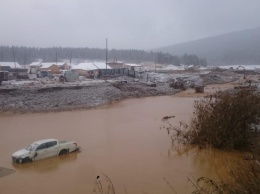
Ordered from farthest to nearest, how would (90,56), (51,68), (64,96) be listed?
(90,56), (51,68), (64,96)

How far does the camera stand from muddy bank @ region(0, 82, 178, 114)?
3145cm

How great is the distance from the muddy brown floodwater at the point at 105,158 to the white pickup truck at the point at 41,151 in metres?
0.30

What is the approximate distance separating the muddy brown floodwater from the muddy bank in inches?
158

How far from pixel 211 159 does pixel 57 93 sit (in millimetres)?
24704

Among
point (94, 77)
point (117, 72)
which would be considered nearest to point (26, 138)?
point (94, 77)

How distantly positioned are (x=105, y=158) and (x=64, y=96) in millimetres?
20695

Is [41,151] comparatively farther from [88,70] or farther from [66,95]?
[88,70]

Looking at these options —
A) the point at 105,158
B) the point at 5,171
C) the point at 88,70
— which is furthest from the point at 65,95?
the point at 88,70

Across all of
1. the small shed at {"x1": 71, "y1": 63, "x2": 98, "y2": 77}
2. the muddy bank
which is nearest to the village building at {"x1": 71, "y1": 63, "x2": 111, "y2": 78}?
the small shed at {"x1": 71, "y1": 63, "x2": 98, "y2": 77}

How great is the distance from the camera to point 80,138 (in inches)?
798

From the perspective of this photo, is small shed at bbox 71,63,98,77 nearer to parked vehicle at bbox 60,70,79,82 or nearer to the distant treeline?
parked vehicle at bbox 60,70,79,82

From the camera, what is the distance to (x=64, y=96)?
35.6 meters

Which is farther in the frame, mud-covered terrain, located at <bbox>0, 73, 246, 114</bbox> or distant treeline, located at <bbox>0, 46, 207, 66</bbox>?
distant treeline, located at <bbox>0, 46, 207, 66</bbox>

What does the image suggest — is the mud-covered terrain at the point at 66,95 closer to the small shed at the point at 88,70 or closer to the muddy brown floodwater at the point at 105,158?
the muddy brown floodwater at the point at 105,158
